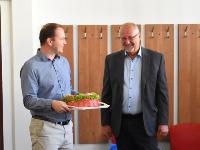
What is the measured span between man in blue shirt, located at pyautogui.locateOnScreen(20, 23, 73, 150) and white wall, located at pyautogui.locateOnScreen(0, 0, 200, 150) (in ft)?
3.65

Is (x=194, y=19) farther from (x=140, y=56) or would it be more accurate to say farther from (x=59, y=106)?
(x=59, y=106)

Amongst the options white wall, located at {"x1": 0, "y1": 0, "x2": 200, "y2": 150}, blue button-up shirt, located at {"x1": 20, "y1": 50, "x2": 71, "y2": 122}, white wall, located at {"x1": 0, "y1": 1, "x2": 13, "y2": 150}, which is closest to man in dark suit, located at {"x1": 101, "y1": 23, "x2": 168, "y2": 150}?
blue button-up shirt, located at {"x1": 20, "y1": 50, "x2": 71, "y2": 122}

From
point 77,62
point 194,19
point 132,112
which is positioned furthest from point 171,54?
point 132,112

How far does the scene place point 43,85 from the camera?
81.9 inches

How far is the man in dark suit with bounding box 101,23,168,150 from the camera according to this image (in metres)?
2.41

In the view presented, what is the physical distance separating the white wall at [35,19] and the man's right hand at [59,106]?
133 centimetres

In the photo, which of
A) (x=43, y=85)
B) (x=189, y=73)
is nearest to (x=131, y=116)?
(x=43, y=85)

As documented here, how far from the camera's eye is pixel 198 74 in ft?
11.4

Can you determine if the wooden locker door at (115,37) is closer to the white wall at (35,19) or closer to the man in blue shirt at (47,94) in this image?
the white wall at (35,19)

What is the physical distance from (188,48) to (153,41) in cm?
37

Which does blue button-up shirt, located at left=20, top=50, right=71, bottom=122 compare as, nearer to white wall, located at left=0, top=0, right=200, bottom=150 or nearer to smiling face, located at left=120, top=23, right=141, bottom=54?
smiling face, located at left=120, top=23, right=141, bottom=54

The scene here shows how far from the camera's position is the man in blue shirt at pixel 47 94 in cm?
201

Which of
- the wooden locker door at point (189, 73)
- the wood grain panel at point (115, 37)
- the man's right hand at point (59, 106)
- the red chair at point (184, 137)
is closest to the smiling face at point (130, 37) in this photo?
the man's right hand at point (59, 106)

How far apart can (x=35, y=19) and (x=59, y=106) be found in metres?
1.66
